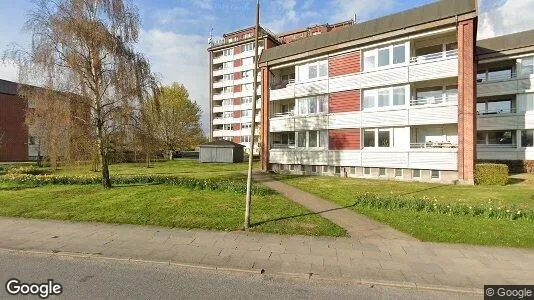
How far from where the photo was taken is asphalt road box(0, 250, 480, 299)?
4.73 meters

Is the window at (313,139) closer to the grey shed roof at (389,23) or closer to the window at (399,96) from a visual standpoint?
the window at (399,96)

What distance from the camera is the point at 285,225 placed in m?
8.39

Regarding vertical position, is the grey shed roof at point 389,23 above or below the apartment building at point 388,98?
above

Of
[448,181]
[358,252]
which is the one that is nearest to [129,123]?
[358,252]

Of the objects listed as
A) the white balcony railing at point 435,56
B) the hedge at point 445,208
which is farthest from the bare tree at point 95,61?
the white balcony railing at point 435,56

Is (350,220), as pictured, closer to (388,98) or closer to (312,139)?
(388,98)

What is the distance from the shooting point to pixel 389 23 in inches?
746

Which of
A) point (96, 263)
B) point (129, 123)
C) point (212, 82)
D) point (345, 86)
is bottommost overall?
point (96, 263)

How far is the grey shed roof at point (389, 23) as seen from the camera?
666 inches

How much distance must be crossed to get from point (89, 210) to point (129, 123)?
4.68 meters

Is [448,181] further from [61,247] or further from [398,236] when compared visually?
[61,247]

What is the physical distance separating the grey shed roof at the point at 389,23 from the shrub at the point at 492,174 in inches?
338

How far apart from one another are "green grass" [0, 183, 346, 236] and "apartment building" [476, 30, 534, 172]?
2232 centimetres

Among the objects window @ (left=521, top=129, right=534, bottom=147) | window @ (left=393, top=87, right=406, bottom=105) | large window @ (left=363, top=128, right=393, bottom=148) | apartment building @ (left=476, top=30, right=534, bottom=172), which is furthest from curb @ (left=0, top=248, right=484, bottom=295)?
window @ (left=521, top=129, right=534, bottom=147)
